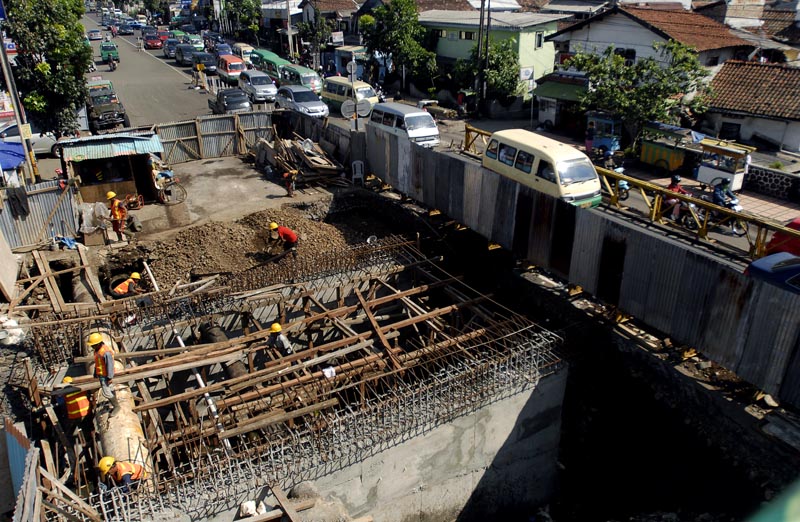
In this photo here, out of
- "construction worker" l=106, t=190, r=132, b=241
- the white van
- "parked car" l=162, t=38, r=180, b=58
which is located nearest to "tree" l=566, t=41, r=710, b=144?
the white van

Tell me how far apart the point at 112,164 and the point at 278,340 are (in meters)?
9.75

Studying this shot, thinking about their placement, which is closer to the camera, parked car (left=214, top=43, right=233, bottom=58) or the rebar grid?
the rebar grid

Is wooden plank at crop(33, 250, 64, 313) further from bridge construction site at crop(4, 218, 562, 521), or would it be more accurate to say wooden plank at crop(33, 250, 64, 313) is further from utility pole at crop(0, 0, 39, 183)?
utility pole at crop(0, 0, 39, 183)

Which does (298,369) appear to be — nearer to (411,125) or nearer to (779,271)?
(779,271)

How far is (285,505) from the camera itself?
7.67 metres

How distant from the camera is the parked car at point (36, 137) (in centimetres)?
2231

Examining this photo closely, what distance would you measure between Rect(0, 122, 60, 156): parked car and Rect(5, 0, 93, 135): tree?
1552 millimetres

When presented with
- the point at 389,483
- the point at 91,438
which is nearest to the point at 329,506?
the point at 389,483

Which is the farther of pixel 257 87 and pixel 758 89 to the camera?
pixel 257 87

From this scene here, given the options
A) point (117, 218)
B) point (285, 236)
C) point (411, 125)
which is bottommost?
point (285, 236)

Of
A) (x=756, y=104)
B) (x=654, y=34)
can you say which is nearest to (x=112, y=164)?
(x=654, y=34)

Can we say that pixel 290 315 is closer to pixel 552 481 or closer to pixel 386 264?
pixel 386 264

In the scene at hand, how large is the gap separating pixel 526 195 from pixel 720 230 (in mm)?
6977

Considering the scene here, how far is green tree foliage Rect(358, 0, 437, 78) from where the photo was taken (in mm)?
33625
